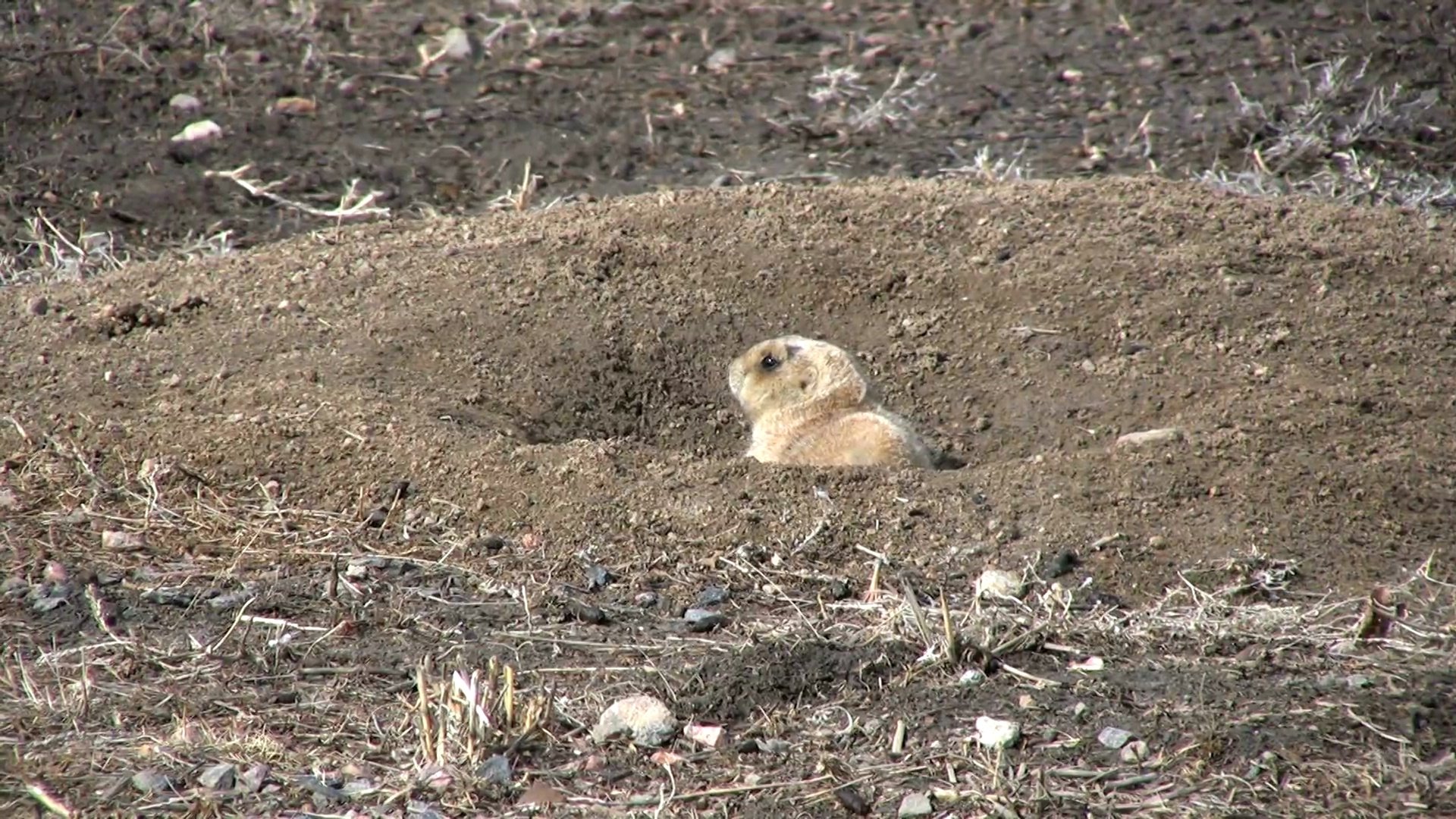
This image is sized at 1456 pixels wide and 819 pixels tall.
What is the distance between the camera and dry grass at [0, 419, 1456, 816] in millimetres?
3139

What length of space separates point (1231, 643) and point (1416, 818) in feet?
2.47

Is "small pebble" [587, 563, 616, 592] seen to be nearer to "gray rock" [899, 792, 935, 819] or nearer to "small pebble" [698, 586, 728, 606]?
"small pebble" [698, 586, 728, 606]

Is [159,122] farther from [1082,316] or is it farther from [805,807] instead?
[805,807]

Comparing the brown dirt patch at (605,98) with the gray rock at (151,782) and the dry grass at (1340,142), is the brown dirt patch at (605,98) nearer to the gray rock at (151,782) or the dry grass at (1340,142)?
the dry grass at (1340,142)

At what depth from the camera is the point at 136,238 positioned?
22.6ft

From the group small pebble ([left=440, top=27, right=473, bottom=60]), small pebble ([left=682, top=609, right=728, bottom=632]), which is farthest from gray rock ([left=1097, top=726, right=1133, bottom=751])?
small pebble ([left=440, top=27, right=473, bottom=60])

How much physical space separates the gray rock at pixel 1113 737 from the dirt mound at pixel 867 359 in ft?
2.66

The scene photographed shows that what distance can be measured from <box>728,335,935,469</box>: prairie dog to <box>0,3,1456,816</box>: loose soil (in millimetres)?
312

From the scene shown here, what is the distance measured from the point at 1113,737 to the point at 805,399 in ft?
7.59

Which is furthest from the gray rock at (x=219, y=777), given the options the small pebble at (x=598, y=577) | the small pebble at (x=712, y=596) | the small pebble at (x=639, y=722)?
the small pebble at (x=712, y=596)

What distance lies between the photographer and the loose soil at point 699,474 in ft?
10.7

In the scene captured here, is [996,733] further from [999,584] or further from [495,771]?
[495,771]

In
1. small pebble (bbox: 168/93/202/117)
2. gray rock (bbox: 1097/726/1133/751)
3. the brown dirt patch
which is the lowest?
the brown dirt patch

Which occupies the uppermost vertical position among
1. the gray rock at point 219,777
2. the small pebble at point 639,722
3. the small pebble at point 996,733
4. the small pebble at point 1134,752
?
the gray rock at point 219,777
